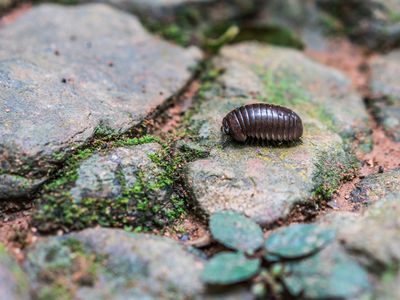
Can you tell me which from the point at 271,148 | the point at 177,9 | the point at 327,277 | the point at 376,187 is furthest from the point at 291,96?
the point at 327,277

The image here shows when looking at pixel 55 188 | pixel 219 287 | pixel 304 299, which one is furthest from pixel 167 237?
pixel 304 299

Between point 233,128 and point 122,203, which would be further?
point 233,128

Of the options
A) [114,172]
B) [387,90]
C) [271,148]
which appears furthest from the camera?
[387,90]

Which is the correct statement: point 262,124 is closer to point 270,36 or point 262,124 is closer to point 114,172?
point 114,172

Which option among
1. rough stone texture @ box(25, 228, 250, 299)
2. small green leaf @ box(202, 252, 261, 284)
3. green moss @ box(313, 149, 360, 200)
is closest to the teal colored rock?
small green leaf @ box(202, 252, 261, 284)

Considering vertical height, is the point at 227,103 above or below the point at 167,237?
above

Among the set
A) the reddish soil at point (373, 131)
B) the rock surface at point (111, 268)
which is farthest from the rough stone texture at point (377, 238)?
the rock surface at point (111, 268)

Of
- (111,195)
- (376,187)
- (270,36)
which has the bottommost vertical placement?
(376,187)

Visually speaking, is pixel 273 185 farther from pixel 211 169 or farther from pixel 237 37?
pixel 237 37
